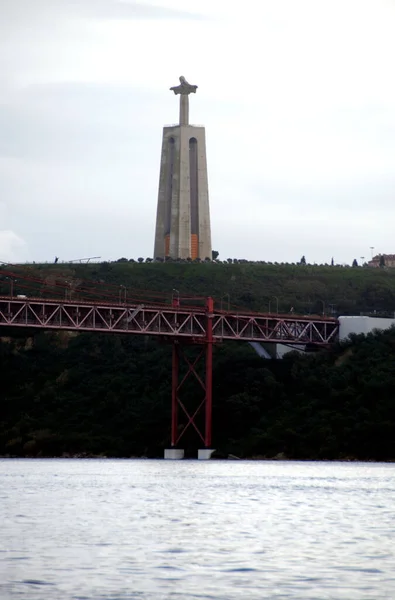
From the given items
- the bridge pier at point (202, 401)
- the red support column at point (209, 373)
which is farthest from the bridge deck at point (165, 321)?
the bridge pier at point (202, 401)

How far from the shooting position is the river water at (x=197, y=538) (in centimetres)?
2927


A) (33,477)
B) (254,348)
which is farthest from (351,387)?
(33,477)

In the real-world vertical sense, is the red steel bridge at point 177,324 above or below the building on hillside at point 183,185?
below

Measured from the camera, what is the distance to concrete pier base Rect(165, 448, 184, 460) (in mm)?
102750

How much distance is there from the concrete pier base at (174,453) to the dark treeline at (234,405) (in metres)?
3.18

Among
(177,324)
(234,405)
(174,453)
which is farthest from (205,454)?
(177,324)

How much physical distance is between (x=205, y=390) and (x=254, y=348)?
22.1 metres

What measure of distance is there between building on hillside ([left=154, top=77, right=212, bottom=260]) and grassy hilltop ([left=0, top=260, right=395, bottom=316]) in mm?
4092

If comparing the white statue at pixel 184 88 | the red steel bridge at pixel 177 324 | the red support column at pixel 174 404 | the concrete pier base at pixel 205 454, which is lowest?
the concrete pier base at pixel 205 454

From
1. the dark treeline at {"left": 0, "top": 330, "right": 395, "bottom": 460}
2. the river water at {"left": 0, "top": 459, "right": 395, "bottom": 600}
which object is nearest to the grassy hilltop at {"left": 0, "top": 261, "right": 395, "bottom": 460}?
the dark treeline at {"left": 0, "top": 330, "right": 395, "bottom": 460}

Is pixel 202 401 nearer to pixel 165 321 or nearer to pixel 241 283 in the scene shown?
pixel 165 321

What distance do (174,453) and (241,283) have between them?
192 feet

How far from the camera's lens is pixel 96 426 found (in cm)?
11156

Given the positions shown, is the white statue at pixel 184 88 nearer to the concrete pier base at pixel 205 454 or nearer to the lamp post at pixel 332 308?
the lamp post at pixel 332 308
